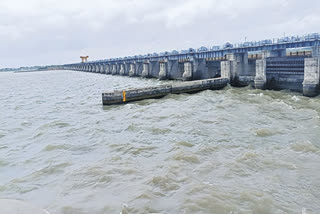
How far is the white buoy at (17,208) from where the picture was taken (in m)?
11.2

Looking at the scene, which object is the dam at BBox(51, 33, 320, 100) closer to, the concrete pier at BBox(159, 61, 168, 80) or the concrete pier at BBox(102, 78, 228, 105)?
the concrete pier at BBox(159, 61, 168, 80)

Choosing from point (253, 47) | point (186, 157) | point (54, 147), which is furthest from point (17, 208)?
point (253, 47)

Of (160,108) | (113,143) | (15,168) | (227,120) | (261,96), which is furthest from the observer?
(261,96)

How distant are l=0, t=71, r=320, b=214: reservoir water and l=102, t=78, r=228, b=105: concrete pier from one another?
659 centimetres

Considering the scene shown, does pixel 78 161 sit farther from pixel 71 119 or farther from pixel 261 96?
pixel 261 96

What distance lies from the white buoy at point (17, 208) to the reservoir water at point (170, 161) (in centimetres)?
39

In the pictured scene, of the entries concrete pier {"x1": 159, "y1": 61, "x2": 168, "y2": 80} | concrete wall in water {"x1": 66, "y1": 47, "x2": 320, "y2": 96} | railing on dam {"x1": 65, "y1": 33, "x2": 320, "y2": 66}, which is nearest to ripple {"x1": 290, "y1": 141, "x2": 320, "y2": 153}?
concrete wall in water {"x1": 66, "y1": 47, "x2": 320, "y2": 96}

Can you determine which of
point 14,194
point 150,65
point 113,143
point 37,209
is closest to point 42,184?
point 14,194

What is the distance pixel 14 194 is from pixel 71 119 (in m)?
16.7

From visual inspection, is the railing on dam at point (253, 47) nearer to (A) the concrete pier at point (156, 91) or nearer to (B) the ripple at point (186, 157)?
(A) the concrete pier at point (156, 91)

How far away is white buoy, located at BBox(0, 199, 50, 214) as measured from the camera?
11.2m

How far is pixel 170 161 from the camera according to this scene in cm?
1574

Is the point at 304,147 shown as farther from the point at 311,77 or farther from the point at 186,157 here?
the point at 311,77

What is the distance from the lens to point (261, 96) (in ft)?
116
